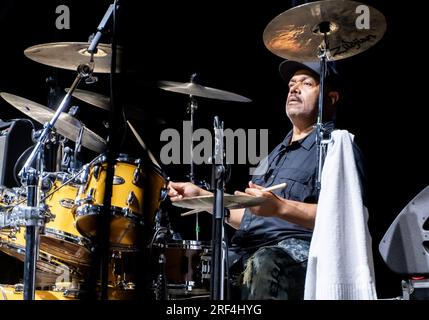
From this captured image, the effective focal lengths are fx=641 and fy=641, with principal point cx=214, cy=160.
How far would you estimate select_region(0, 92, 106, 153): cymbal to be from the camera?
9.80 feet

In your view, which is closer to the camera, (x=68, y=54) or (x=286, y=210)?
(x=286, y=210)

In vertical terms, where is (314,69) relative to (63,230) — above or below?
above

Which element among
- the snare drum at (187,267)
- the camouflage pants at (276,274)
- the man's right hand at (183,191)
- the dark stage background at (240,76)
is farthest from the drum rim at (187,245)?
the man's right hand at (183,191)

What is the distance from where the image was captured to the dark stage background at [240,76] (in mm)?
2969

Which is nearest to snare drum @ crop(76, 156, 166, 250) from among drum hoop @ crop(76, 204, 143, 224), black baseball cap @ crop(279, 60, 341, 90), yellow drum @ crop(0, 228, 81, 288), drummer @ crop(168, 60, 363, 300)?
drum hoop @ crop(76, 204, 143, 224)

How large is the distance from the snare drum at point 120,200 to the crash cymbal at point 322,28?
0.79 metres

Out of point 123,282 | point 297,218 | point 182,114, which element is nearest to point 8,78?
point 182,114

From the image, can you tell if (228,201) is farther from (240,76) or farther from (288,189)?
(240,76)

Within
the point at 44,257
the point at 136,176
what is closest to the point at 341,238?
the point at 136,176

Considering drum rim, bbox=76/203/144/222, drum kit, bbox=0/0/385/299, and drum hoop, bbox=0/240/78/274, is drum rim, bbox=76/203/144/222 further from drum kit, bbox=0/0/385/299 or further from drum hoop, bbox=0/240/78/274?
drum hoop, bbox=0/240/78/274

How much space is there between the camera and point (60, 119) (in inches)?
117

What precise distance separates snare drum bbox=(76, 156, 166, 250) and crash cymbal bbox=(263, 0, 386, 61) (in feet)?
2.58

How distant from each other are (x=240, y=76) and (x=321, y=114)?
1.14 meters

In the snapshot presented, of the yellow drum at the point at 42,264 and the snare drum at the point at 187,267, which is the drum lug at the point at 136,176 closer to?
the snare drum at the point at 187,267
